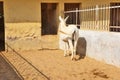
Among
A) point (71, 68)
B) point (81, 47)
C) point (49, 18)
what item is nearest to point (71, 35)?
point (81, 47)

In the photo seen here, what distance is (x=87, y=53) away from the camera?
37.4ft

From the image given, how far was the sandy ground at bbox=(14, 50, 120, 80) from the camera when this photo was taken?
26.5 feet

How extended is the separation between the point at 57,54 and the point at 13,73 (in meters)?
4.07

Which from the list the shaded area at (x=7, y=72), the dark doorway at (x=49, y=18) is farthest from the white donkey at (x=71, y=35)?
the dark doorway at (x=49, y=18)

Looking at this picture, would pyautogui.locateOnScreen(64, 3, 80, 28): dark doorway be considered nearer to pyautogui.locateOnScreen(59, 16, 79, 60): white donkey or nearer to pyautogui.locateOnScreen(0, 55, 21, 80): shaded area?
pyautogui.locateOnScreen(59, 16, 79, 60): white donkey

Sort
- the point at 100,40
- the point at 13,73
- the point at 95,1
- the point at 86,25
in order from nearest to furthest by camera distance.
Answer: the point at 13,73 < the point at 100,40 < the point at 86,25 < the point at 95,1

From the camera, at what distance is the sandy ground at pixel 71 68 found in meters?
8.08

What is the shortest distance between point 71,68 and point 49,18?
6144mm

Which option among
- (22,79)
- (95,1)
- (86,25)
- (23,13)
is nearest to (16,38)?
(23,13)

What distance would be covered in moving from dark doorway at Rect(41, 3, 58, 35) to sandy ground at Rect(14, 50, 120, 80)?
2917 millimetres

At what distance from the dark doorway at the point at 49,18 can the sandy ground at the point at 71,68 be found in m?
2.92

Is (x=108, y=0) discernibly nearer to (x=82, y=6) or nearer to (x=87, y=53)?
(x=82, y=6)

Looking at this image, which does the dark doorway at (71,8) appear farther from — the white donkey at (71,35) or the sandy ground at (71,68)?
the white donkey at (71,35)

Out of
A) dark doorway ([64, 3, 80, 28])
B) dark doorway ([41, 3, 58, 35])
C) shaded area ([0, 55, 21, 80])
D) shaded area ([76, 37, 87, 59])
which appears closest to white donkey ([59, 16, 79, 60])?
shaded area ([76, 37, 87, 59])
